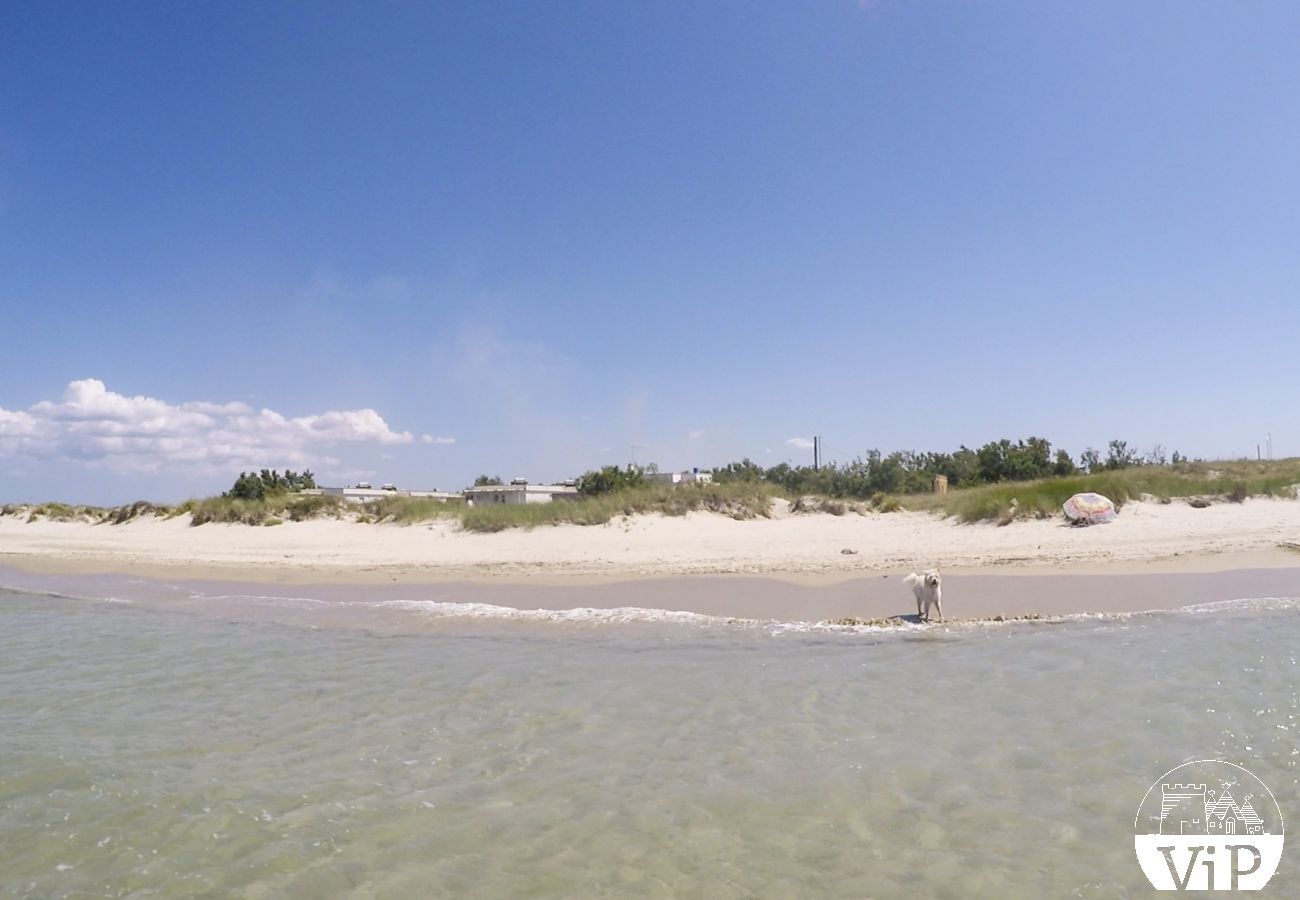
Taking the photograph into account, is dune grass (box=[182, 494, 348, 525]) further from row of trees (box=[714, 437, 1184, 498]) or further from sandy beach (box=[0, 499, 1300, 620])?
row of trees (box=[714, 437, 1184, 498])

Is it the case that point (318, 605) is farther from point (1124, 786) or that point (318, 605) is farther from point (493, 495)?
point (493, 495)

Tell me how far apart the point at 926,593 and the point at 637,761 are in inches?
233

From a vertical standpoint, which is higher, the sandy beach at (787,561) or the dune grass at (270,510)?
the dune grass at (270,510)

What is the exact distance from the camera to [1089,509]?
17359 millimetres

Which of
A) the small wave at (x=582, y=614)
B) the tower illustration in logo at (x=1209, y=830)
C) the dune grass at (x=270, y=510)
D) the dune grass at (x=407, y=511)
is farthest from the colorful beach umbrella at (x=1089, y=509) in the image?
the dune grass at (x=270, y=510)

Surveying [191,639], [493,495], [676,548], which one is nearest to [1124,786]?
[191,639]

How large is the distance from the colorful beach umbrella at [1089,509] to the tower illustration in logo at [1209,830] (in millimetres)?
13331

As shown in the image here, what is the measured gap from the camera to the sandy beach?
1191cm

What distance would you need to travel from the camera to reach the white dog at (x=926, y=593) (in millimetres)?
10117

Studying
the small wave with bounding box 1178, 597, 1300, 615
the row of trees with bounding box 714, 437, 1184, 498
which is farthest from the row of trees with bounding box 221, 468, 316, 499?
the small wave with bounding box 1178, 597, 1300, 615

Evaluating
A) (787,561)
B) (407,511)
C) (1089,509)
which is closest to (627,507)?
(787,561)

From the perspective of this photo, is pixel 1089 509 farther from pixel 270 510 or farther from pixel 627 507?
pixel 270 510

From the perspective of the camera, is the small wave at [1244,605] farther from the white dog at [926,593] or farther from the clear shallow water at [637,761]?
the white dog at [926,593]

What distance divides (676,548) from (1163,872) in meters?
14.5
